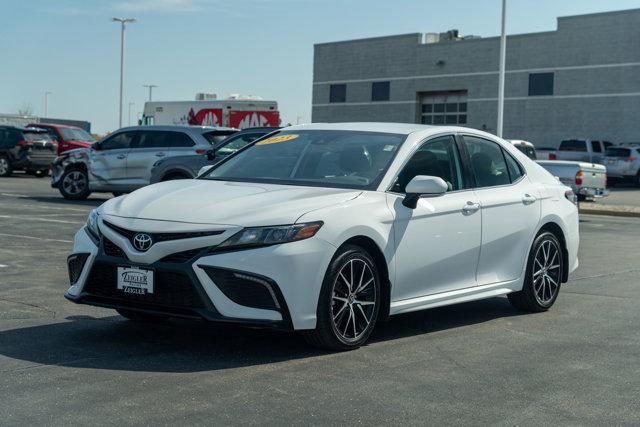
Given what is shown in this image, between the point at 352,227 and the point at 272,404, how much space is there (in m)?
1.65

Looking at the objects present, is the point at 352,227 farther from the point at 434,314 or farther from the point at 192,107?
the point at 192,107

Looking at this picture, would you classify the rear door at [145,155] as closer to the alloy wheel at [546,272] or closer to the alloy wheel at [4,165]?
the alloy wheel at [4,165]

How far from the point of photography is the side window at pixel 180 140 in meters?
21.4

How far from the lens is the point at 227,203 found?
6555 mm

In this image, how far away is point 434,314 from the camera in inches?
337

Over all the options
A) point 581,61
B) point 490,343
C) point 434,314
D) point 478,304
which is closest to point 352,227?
point 490,343

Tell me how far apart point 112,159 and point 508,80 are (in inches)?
1538

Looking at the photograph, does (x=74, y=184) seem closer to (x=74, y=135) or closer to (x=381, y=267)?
(x=74, y=135)

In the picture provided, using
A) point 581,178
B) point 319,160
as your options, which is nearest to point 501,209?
point 319,160

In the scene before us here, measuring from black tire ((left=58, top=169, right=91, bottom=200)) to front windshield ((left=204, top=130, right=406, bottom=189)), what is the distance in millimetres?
15477

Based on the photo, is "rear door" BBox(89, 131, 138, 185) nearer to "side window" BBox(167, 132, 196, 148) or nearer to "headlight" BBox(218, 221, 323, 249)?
"side window" BBox(167, 132, 196, 148)

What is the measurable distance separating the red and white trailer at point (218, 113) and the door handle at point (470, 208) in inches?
1467

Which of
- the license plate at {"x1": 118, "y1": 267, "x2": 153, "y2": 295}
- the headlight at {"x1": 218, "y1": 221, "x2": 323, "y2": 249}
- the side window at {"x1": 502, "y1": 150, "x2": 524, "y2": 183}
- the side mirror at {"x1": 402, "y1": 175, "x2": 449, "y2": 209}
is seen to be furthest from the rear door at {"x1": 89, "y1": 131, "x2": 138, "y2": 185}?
the headlight at {"x1": 218, "y1": 221, "x2": 323, "y2": 249}

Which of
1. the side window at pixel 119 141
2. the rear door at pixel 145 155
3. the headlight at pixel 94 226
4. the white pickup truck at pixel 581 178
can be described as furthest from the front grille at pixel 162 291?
the white pickup truck at pixel 581 178
